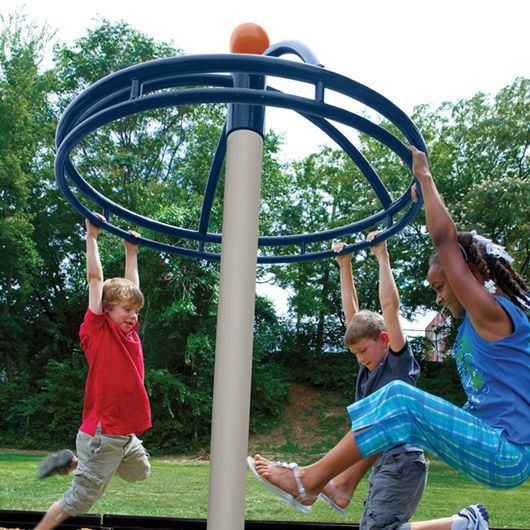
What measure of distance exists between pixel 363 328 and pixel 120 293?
128 cm

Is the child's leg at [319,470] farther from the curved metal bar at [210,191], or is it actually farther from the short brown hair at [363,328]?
the curved metal bar at [210,191]

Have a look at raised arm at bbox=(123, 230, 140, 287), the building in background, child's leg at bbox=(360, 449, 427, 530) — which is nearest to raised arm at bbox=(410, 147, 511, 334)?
child's leg at bbox=(360, 449, 427, 530)

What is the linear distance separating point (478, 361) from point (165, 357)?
46.2ft

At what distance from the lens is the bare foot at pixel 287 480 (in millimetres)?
2232

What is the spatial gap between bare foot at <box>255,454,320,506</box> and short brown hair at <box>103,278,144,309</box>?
158 cm

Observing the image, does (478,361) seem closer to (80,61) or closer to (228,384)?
(228,384)

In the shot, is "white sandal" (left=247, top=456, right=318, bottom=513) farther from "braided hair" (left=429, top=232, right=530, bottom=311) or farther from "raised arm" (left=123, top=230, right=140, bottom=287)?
"raised arm" (left=123, top=230, right=140, bottom=287)

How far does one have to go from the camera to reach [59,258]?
17.6 metres

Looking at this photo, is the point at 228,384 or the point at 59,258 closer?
the point at 228,384

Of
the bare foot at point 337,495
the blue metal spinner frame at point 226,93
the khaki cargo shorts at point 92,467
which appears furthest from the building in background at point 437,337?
the blue metal spinner frame at point 226,93

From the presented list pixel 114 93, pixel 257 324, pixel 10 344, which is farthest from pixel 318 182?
pixel 114 93

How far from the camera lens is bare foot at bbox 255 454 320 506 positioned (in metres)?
2.23

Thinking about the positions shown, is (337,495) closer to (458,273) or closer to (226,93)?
(458,273)

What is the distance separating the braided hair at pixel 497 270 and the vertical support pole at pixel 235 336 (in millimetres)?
714
